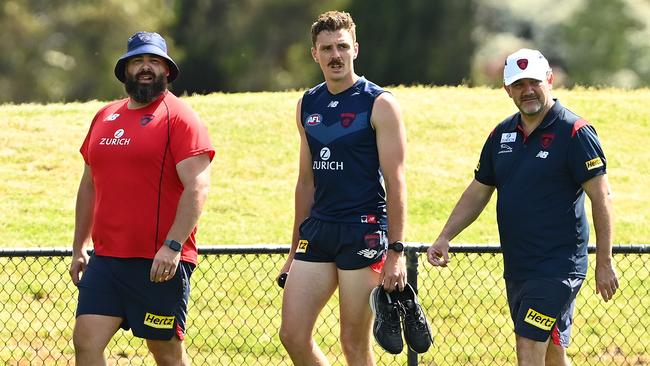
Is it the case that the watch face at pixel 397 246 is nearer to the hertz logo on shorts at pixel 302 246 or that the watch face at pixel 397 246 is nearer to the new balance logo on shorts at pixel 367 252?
the new balance logo on shorts at pixel 367 252

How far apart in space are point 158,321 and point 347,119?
1503mm

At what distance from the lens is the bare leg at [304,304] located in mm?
6887

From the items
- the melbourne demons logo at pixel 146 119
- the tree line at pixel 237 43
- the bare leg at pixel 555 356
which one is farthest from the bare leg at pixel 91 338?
the tree line at pixel 237 43

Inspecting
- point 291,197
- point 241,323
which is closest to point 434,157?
point 291,197

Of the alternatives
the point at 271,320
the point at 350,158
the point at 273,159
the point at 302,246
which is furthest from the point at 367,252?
the point at 273,159

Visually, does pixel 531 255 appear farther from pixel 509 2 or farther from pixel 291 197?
pixel 509 2

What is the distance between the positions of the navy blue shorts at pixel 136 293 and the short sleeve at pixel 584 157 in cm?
218

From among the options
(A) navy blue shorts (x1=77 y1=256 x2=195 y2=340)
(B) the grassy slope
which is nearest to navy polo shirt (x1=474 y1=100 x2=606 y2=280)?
(A) navy blue shorts (x1=77 y1=256 x2=195 y2=340)

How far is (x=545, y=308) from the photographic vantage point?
21.9ft

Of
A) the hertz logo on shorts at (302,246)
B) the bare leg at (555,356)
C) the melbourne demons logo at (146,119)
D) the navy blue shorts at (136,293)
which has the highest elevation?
the melbourne demons logo at (146,119)

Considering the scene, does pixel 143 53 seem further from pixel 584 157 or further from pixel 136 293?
pixel 584 157

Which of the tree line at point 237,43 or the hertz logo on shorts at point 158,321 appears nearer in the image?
the hertz logo on shorts at point 158,321

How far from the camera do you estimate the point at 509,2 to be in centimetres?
5538

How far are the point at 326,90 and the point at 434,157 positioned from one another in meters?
9.80
